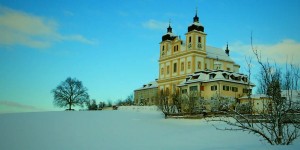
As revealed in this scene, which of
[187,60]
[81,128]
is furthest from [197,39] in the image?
[81,128]

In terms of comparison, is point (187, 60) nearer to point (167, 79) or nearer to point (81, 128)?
point (167, 79)

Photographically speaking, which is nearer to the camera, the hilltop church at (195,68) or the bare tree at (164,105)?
the bare tree at (164,105)

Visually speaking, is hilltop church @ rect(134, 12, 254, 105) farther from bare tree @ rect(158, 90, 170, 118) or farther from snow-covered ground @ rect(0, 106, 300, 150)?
snow-covered ground @ rect(0, 106, 300, 150)

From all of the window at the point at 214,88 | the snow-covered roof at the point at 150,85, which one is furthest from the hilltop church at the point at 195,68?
the snow-covered roof at the point at 150,85

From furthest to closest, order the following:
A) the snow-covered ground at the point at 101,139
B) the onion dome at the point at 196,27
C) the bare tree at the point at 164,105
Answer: the onion dome at the point at 196,27, the bare tree at the point at 164,105, the snow-covered ground at the point at 101,139

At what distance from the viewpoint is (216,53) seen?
3246 inches

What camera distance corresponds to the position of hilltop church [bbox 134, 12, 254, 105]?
200ft

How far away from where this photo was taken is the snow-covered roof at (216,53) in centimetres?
8012

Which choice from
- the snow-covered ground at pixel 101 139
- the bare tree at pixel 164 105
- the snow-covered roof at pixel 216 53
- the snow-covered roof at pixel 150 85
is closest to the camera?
the snow-covered ground at pixel 101 139

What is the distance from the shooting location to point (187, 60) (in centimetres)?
7556

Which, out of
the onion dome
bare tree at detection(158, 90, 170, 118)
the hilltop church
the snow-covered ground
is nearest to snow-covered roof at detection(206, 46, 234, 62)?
the hilltop church

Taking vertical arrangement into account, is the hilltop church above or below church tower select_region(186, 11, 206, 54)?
below

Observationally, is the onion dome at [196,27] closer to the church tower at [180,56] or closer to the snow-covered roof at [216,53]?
the church tower at [180,56]

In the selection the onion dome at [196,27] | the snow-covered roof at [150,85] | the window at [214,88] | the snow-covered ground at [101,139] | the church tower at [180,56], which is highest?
the onion dome at [196,27]
